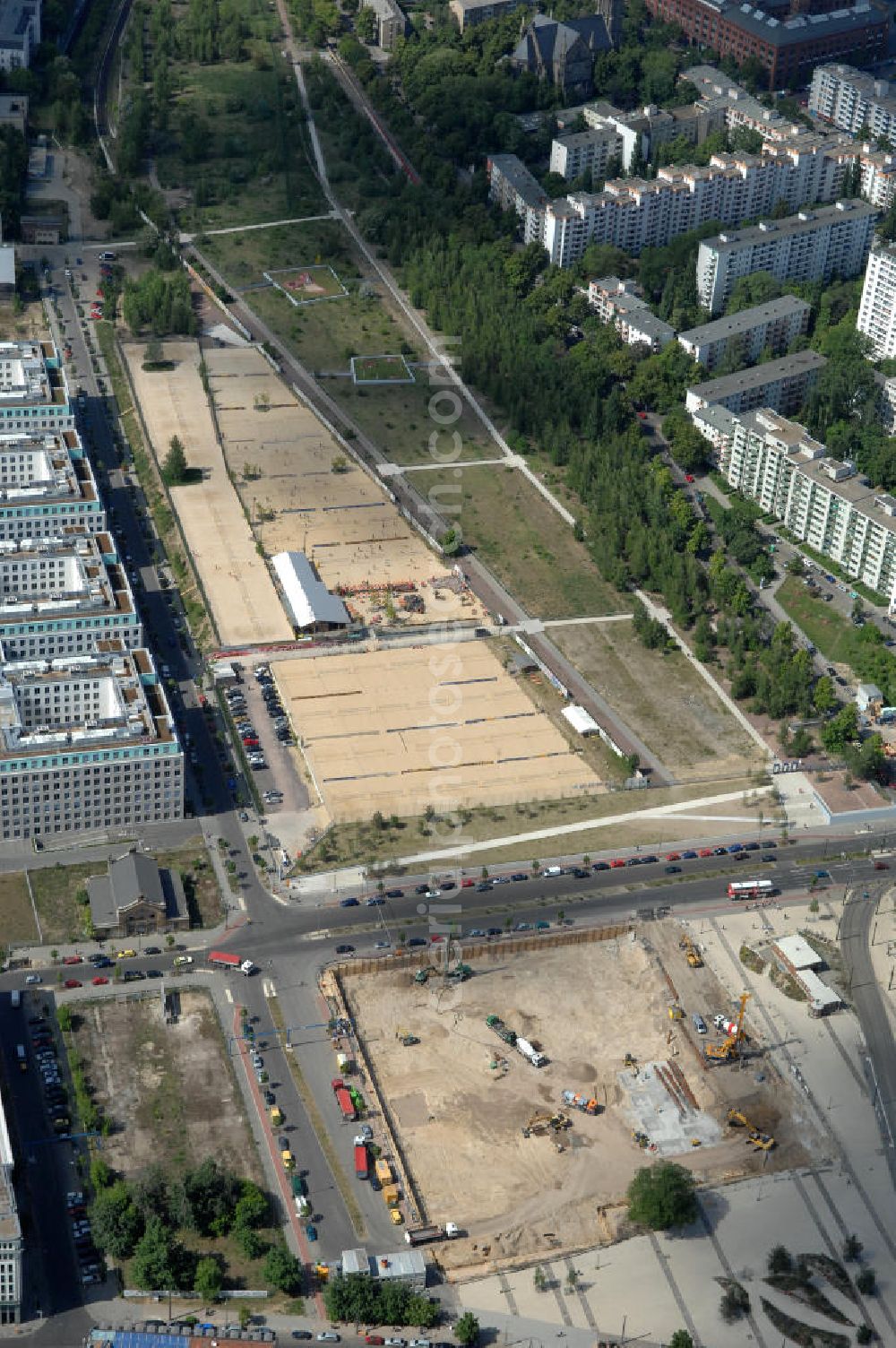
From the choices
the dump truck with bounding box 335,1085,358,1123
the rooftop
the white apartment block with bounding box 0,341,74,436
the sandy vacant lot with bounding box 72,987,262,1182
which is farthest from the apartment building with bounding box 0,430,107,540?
the dump truck with bounding box 335,1085,358,1123

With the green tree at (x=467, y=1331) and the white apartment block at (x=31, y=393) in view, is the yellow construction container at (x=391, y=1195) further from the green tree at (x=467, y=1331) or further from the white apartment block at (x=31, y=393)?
the white apartment block at (x=31, y=393)

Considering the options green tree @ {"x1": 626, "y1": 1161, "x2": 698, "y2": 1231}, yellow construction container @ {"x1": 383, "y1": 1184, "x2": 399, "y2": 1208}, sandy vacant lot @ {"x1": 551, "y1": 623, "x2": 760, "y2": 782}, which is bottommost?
sandy vacant lot @ {"x1": 551, "y1": 623, "x2": 760, "y2": 782}

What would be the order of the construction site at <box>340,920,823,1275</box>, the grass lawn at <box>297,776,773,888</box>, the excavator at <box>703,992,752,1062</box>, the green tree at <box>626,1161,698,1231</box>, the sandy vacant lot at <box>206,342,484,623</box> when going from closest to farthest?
1. the green tree at <box>626,1161,698,1231</box>
2. the construction site at <box>340,920,823,1275</box>
3. the excavator at <box>703,992,752,1062</box>
4. the grass lawn at <box>297,776,773,888</box>
5. the sandy vacant lot at <box>206,342,484,623</box>

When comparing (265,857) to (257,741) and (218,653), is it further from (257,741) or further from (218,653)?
(218,653)

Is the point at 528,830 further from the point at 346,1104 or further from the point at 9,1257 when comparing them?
the point at 9,1257

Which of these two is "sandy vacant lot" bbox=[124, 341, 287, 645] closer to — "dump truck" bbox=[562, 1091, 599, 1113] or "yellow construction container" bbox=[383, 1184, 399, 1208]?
"dump truck" bbox=[562, 1091, 599, 1113]

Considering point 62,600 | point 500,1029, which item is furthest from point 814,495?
point 500,1029
